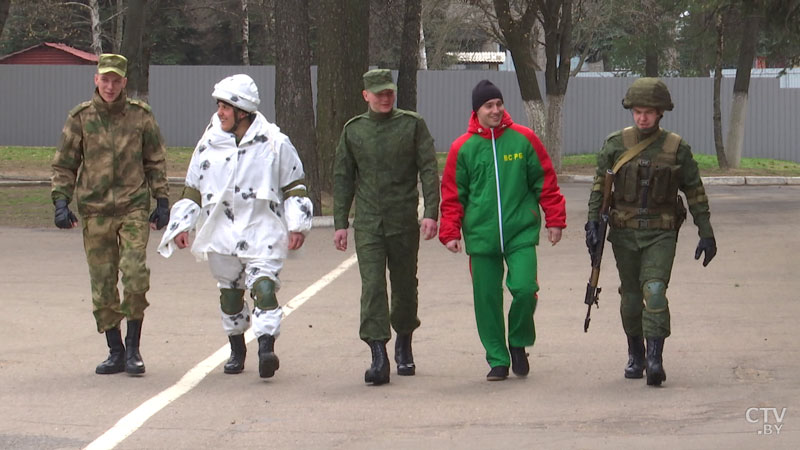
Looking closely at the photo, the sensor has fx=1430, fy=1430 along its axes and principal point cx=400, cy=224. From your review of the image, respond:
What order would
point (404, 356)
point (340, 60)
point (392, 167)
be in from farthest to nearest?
point (340, 60) < point (404, 356) < point (392, 167)

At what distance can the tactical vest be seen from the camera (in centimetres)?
811

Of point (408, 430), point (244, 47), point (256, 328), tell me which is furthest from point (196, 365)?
point (244, 47)

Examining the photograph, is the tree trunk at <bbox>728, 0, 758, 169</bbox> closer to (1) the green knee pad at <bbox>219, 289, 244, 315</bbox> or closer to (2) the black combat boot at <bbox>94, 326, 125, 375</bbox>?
(1) the green knee pad at <bbox>219, 289, 244, 315</bbox>

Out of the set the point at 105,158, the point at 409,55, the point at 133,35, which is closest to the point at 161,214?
the point at 105,158

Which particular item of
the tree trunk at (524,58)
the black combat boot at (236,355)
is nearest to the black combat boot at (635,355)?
the black combat boot at (236,355)

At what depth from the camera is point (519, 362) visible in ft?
27.6

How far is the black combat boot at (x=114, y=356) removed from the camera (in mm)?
8648

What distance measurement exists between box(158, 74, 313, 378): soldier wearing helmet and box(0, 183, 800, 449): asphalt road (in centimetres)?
36

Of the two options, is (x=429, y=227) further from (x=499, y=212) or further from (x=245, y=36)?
(x=245, y=36)

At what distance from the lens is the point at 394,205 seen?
841 cm

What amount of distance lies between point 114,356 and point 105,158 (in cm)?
121

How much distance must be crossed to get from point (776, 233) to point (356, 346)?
942cm

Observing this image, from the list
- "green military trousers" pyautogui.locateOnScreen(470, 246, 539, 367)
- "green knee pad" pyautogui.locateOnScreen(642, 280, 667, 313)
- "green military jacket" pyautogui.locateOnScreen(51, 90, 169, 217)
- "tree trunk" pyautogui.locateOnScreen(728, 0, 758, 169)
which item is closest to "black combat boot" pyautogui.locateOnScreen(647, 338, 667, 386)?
"green knee pad" pyautogui.locateOnScreen(642, 280, 667, 313)

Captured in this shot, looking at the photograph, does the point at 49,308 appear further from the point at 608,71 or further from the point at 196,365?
the point at 608,71
